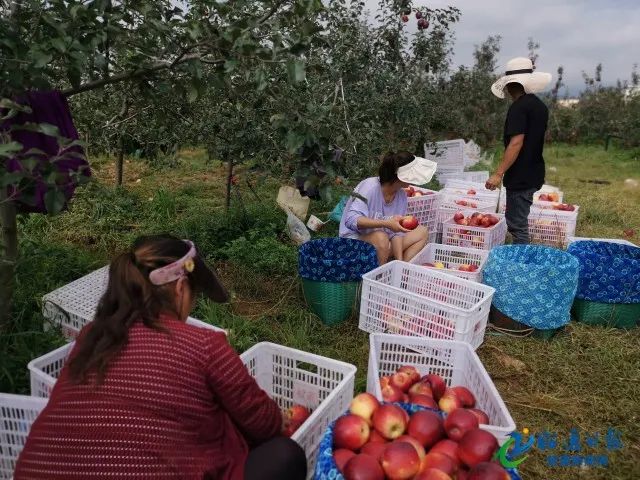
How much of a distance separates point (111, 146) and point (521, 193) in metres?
3.80

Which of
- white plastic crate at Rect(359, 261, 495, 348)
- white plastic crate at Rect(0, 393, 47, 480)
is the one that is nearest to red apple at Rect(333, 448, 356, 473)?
white plastic crate at Rect(0, 393, 47, 480)

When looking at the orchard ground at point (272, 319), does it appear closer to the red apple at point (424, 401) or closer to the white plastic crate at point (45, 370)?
the white plastic crate at point (45, 370)

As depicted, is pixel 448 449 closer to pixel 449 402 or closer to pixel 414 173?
pixel 449 402

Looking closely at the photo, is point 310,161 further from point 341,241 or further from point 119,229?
point 119,229

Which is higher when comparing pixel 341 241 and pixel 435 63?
pixel 435 63

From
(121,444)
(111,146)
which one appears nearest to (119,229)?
(111,146)

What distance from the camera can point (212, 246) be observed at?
4.45 meters

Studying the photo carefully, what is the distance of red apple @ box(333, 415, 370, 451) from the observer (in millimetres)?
1687

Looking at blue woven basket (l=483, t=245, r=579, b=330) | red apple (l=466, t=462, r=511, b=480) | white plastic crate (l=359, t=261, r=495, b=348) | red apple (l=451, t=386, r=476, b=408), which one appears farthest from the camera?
→ blue woven basket (l=483, t=245, r=579, b=330)

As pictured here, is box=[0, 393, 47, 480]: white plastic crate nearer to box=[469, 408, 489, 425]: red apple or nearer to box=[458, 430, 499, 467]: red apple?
box=[458, 430, 499, 467]: red apple

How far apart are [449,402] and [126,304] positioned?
51.5 inches

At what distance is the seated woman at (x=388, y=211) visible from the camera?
392cm

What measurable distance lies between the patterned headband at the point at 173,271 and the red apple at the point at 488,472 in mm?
984

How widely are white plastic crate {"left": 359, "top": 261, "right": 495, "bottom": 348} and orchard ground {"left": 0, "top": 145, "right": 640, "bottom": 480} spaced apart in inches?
8.9
